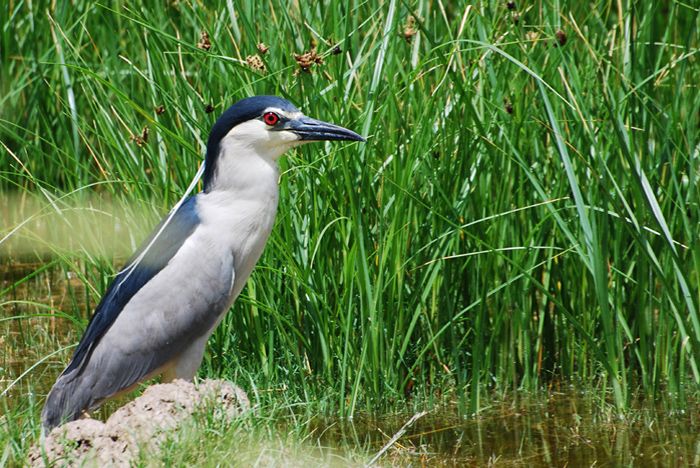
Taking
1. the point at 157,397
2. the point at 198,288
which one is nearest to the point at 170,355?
the point at 198,288

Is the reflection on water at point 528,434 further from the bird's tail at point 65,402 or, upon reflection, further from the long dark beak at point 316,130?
the long dark beak at point 316,130

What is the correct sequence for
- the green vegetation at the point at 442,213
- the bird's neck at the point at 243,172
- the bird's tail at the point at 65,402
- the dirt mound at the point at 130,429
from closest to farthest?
the dirt mound at the point at 130,429 < the bird's tail at the point at 65,402 < the bird's neck at the point at 243,172 < the green vegetation at the point at 442,213

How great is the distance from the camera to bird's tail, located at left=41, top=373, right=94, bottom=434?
384 centimetres

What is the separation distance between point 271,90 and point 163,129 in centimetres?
81

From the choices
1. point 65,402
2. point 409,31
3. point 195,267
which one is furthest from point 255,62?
point 65,402

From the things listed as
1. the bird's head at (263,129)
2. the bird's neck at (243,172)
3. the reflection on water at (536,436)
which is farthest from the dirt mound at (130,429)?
the bird's head at (263,129)

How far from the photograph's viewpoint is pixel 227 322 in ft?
15.2

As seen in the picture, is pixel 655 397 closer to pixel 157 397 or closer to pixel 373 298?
pixel 373 298

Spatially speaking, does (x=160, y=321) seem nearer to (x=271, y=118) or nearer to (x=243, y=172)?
(x=243, y=172)

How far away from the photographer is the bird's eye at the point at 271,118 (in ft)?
13.2

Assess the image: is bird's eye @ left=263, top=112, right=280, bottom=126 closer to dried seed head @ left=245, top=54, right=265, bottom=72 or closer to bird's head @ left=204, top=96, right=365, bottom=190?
bird's head @ left=204, top=96, right=365, bottom=190

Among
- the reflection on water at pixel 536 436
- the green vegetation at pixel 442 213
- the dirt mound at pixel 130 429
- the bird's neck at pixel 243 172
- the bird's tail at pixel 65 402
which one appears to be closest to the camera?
the dirt mound at pixel 130 429

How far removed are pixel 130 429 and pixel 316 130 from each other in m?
1.32

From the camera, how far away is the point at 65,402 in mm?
3928
